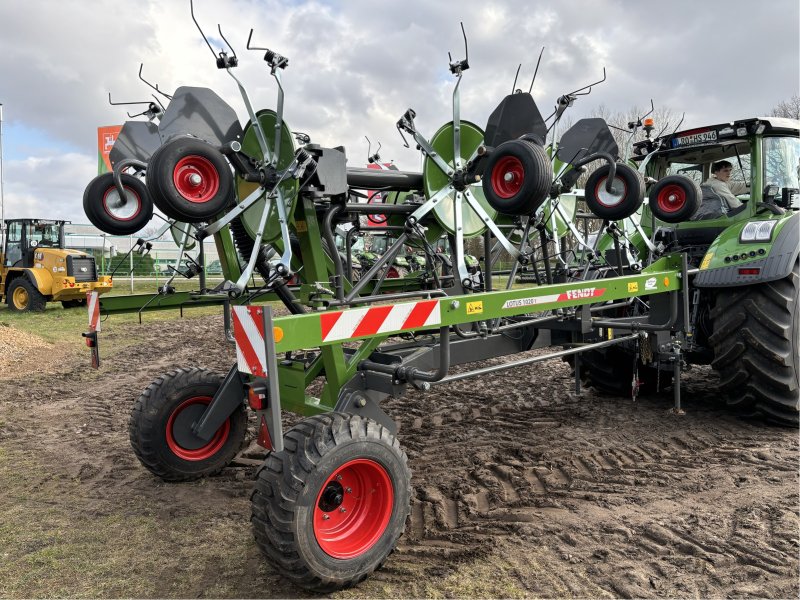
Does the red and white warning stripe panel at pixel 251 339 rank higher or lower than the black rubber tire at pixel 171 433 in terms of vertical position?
higher

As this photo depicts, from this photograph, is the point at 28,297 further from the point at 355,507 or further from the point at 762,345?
the point at 762,345

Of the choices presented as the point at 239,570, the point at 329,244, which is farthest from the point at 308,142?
the point at 239,570

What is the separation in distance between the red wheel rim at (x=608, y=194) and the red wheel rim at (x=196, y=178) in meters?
3.01

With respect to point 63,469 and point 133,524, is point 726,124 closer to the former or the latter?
point 133,524

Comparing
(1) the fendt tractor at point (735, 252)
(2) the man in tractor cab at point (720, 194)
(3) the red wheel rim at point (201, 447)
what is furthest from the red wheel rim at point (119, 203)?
Result: (2) the man in tractor cab at point (720, 194)

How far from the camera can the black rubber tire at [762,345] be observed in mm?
4574

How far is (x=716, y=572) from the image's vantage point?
9.21 feet

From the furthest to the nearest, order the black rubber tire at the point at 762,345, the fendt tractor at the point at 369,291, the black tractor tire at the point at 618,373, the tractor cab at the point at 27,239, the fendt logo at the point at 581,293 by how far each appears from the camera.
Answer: the tractor cab at the point at 27,239 < the black tractor tire at the point at 618,373 < the black rubber tire at the point at 762,345 < the fendt logo at the point at 581,293 < the fendt tractor at the point at 369,291

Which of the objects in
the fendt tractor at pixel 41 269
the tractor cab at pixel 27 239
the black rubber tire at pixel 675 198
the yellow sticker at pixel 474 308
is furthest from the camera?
the tractor cab at pixel 27 239

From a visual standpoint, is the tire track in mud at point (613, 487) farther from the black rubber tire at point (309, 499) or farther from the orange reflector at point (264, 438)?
the orange reflector at point (264, 438)

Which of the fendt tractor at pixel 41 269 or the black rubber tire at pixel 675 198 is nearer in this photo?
the black rubber tire at pixel 675 198

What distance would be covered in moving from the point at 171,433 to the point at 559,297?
2686 millimetres

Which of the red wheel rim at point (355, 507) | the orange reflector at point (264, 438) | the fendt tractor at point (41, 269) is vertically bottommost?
the red wheel rim at point (355, 507)

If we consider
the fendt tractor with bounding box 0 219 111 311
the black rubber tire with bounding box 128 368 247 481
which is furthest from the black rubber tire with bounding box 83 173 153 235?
the fendt tractor with bounding box 0 219 111 311
